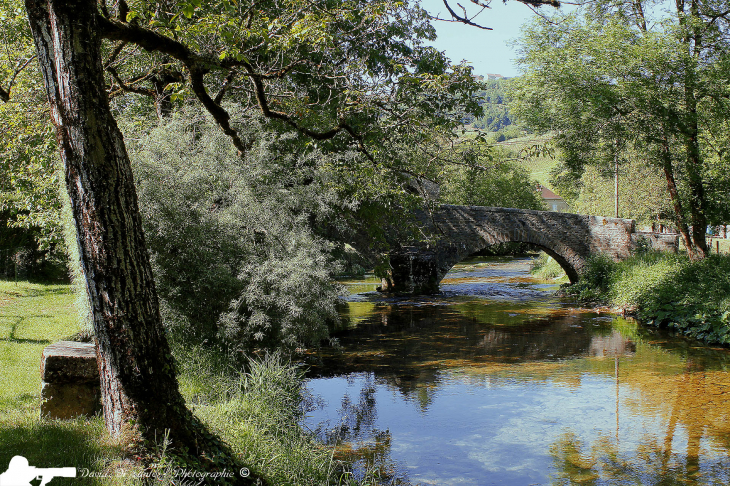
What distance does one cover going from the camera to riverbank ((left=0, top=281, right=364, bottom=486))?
367 cm

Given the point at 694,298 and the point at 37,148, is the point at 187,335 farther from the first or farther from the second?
the point at 694,298

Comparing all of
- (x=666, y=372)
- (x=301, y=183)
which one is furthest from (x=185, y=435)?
(x=666, y=372)

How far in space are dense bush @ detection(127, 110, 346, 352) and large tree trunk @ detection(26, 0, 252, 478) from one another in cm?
347

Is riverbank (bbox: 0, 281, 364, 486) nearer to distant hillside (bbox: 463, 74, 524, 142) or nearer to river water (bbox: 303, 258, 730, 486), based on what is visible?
river water (bbox: 303, 258, 730, 486)

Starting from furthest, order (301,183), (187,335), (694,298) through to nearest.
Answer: (694,298), (301,183), (187,335)

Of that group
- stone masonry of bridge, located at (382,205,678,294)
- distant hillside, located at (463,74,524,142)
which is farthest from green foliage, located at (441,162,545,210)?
stone masonry of bridge, located at (382,205,678,294)

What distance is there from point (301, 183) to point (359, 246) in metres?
7.17

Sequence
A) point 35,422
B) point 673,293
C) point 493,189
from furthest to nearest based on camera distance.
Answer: point 493,189, point 673,293, point 35,422

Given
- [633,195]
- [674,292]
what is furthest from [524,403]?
[633,195]

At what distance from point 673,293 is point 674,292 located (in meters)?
0.04

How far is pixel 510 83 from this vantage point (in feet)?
51.7

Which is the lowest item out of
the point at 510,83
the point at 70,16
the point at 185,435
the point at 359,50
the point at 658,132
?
the point at 185,435

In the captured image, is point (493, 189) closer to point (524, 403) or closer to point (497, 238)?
point (497, 238)

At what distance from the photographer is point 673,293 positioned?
42.9 feet
